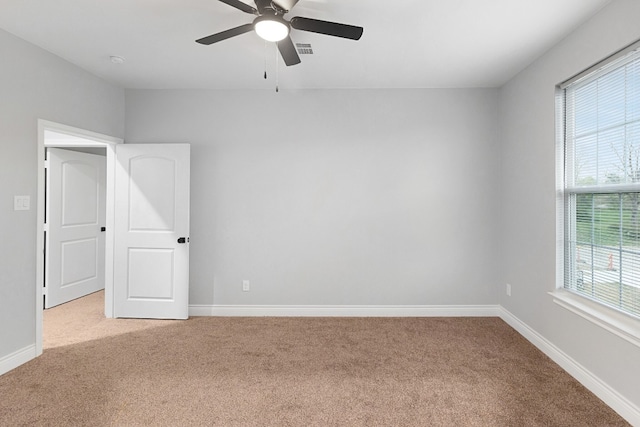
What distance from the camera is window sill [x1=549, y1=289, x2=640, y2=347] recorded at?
2.09 m

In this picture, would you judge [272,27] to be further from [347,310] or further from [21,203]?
[347,310]

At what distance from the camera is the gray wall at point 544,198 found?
218 centimetres

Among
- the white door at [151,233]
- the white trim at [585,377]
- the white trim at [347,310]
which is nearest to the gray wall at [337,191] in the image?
the white trim at [347,310]

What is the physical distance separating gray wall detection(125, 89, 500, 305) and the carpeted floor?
1.68 feet

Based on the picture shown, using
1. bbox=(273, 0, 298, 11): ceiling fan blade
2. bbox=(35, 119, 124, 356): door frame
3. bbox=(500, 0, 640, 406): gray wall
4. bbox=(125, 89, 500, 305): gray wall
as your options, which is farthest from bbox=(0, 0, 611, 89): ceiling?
bbox=(35, 119, 124, 356): door frame

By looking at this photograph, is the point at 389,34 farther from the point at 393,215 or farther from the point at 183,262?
the point at 183,262

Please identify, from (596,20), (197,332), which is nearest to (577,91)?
(596,20)

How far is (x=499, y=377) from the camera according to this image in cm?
258

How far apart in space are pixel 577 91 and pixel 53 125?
444cm

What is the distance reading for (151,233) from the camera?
12.5ft

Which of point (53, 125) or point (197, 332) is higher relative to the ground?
point (53, 125)

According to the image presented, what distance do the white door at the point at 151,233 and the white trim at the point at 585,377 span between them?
3.57m

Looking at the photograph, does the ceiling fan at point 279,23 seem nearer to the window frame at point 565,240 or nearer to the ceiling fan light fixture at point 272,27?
the ceiling fan light fixture at point 272,27

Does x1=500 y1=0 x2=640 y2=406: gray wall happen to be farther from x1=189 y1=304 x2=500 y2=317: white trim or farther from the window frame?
x1=189 y1=304 x2=500 y2=317: white trim
